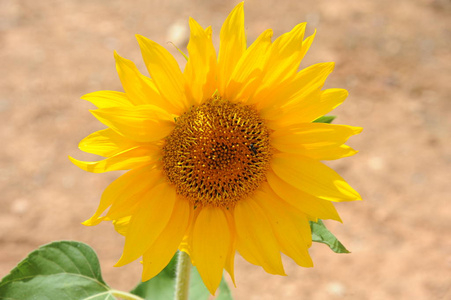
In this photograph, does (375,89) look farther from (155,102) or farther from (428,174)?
(155,102)

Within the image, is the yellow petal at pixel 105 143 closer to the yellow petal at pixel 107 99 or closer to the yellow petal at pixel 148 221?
the yellow petal at pixel 107 99

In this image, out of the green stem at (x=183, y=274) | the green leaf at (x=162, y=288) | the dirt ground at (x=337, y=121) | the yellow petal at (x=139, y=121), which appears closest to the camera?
the yellow petal at (x=139, y=121)

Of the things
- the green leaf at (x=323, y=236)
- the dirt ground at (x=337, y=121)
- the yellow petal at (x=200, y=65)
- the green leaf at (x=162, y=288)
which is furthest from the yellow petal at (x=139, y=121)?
the dirt ground at (x=337, y=121)

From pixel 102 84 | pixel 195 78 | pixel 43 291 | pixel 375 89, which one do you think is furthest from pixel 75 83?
pixel 195 78

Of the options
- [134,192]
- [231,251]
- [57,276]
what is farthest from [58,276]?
[231,251]

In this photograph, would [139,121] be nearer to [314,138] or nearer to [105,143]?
[105,143]
